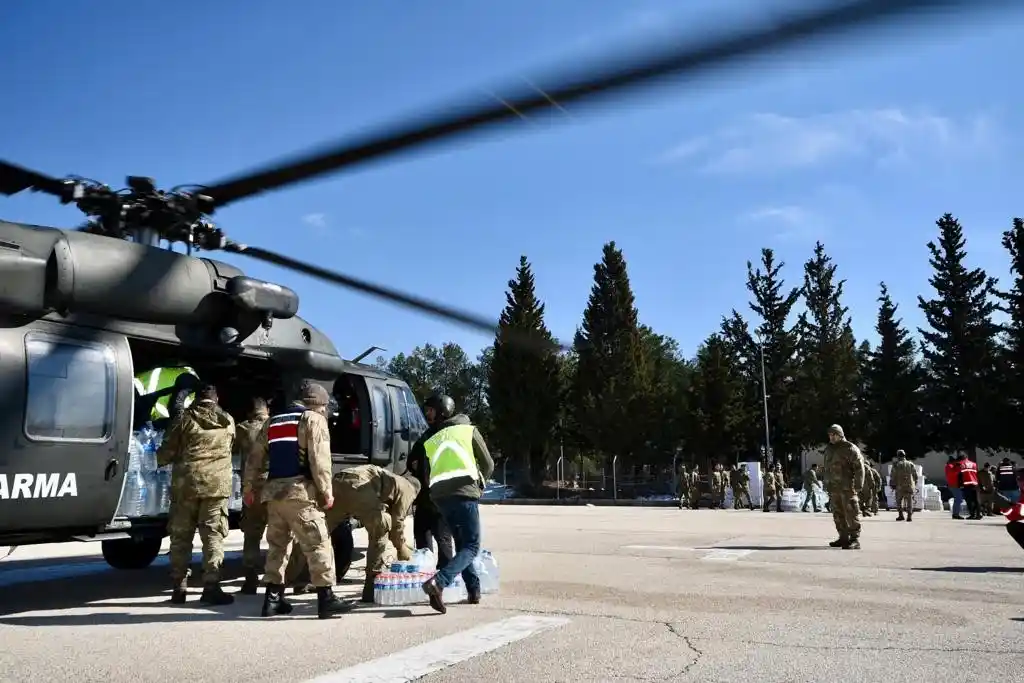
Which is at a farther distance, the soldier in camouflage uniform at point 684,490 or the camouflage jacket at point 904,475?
the soldier in camouflage uniform at point 684,490

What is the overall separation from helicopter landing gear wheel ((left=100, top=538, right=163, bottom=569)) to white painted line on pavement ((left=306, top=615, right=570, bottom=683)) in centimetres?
567

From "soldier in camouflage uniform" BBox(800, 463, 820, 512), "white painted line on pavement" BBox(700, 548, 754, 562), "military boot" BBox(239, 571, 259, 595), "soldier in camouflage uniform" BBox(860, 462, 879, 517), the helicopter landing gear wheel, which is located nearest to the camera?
"military boot" BBox(239, 571, 259, 595)

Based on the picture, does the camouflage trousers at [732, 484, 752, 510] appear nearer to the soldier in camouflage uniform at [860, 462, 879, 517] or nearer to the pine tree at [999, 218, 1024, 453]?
the soldier in camouflage uniform at [860, 462, 879, 517]

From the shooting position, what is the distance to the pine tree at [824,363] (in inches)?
1917

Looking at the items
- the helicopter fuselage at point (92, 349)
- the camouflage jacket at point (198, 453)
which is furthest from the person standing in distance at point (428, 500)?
the helicopter fuselage at point (92, 349)

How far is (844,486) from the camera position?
11.9 meters

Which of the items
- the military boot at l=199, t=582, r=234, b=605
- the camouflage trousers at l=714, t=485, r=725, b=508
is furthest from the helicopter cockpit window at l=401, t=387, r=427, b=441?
the camouflage trousers at l=714, t=485, r=725, b=508

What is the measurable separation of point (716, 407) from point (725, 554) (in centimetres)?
3773

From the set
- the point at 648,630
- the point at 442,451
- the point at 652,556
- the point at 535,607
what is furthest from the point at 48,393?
the point at 652,556

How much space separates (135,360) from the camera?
317 inches

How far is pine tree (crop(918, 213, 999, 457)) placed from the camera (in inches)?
1751

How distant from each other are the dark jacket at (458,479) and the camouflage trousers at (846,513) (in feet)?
22.1

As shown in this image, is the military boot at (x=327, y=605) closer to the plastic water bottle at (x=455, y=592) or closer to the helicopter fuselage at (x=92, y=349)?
the plastic water bottle at (x=455, y=592)

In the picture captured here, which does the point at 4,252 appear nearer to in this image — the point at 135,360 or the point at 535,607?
the point at 135,360
